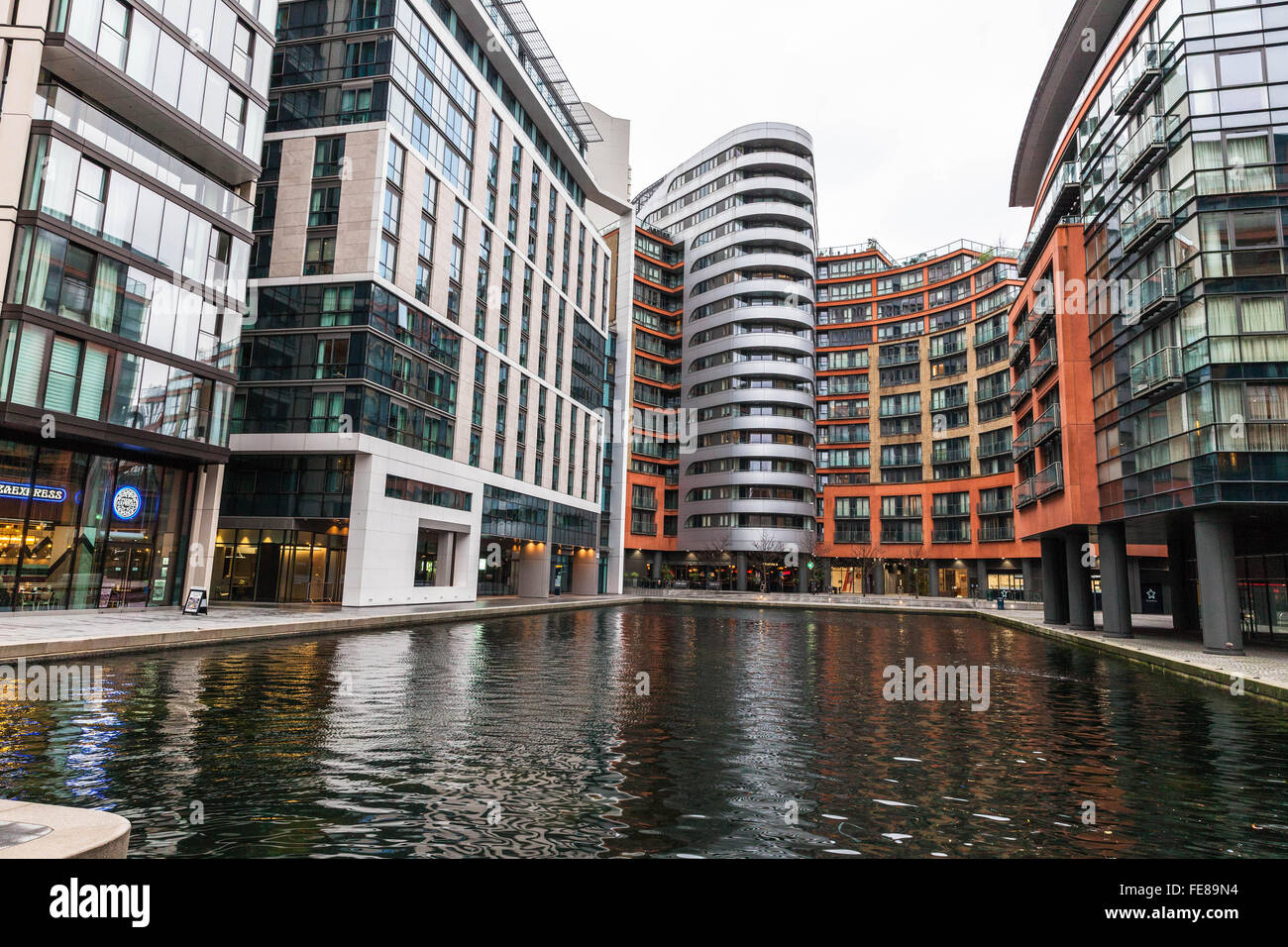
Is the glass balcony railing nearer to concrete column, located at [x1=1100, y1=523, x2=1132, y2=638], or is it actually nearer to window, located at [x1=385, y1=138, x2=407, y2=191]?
Answer: concrete column, located at [x1=1100, y1=523, x2=1132, y2=638]

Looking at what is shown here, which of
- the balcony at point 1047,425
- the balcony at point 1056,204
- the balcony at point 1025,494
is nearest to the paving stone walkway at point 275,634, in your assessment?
the balcony at point 1025,494

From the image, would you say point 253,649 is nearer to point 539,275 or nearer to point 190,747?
point 190,747

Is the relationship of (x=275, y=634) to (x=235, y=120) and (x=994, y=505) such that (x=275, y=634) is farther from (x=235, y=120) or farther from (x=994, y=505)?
(x=994, y=505)

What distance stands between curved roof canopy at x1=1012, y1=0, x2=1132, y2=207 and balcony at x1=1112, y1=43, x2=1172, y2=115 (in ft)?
11.4

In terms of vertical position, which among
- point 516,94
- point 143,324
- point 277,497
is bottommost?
point 277,497

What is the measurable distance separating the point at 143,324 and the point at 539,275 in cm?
3255

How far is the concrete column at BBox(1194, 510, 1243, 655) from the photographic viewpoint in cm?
2514

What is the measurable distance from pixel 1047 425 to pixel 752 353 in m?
53.6

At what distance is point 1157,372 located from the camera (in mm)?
28391

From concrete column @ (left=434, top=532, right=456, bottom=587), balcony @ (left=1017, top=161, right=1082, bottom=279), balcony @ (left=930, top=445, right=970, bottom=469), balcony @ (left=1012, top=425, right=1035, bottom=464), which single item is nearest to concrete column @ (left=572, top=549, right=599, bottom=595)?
concrete column @ (left=434, top=532, right=456, bottom=587)

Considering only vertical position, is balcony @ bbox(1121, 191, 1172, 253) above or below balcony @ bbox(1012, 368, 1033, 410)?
above

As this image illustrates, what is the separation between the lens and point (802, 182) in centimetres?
9900
